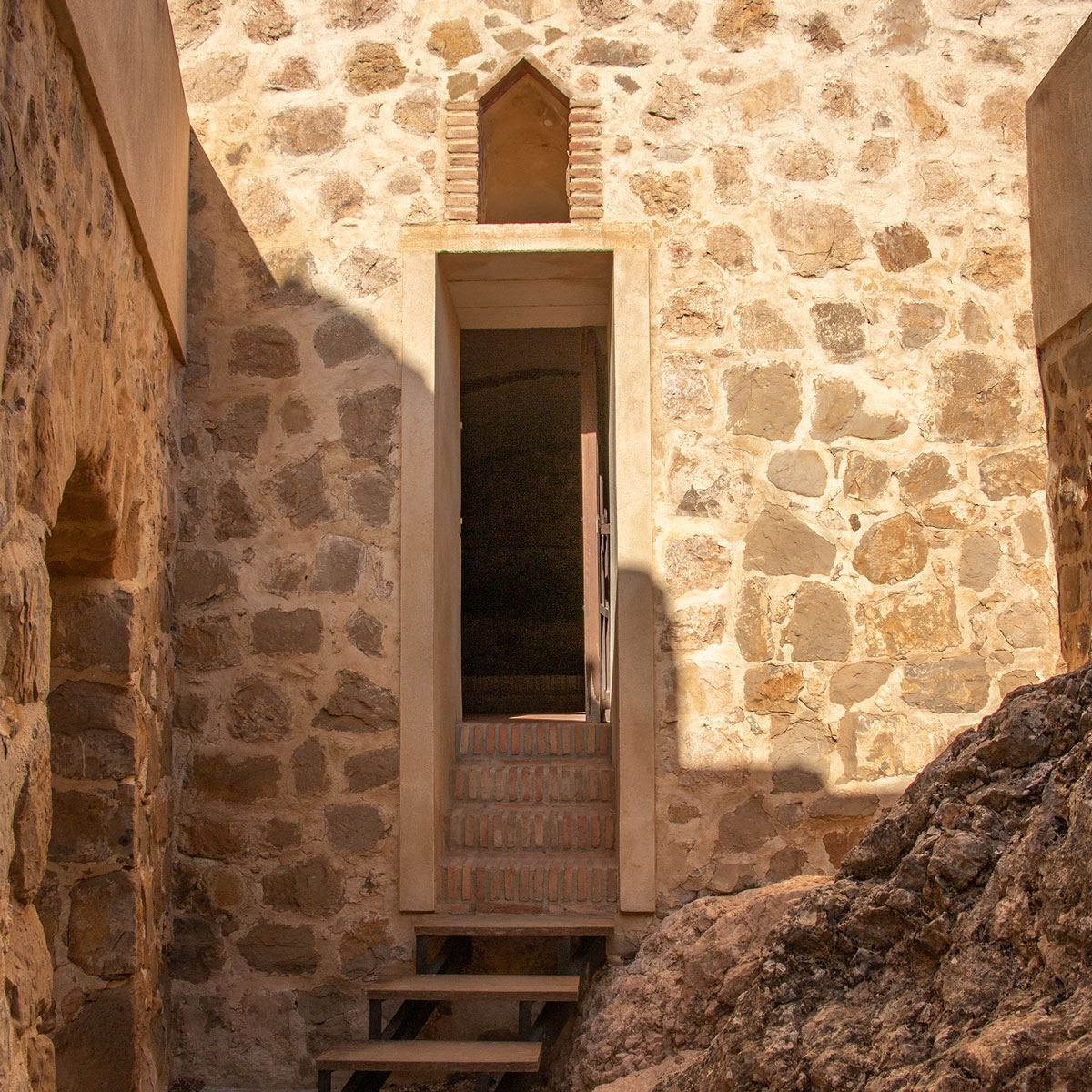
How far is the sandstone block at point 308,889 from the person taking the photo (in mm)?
3777

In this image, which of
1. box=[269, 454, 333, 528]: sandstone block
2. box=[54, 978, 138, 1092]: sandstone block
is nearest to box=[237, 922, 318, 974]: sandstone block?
box=[54, 978, 138, 1092]: sandstone block

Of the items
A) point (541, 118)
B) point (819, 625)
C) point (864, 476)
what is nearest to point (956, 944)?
point (819, 625)

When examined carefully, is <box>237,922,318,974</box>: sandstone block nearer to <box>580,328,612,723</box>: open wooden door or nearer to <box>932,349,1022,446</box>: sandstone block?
<box>580,328,612,723</box>: open wooden door

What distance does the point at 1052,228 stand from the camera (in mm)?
3801

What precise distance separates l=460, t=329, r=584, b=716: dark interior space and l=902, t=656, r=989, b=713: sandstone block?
5.02 m

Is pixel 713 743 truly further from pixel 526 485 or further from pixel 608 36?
pixel 526 485

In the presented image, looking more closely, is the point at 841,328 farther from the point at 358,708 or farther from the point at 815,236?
the point at 358,708

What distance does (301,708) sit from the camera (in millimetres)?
3873

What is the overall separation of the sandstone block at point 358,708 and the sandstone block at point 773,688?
48.9 inches

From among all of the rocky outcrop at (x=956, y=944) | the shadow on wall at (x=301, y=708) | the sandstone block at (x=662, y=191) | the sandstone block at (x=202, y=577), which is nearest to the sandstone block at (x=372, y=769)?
the shadow on wall at (x=301, y=708)

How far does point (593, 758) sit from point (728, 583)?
37.3 inches

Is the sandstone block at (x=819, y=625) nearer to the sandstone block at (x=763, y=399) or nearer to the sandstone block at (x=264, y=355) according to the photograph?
the sandstone block at (x=763, y=399)

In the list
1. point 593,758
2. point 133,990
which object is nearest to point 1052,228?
point 593,758

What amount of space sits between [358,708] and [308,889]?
2.10 ft
